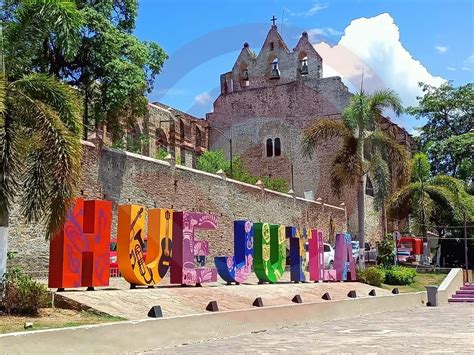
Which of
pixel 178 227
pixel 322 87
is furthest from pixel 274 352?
pixel 322 87

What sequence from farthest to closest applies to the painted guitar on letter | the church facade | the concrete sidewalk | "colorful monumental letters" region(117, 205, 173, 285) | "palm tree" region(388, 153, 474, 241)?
the church facade, "palm tree" region(388, 153, 474, 241), the painted guitar on letter, "colorful monumental letters" region(117, 205, 173, 285), the concrete sidewalk

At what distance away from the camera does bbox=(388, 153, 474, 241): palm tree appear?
33.9m

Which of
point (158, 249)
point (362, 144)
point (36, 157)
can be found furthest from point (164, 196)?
point (36, 157)

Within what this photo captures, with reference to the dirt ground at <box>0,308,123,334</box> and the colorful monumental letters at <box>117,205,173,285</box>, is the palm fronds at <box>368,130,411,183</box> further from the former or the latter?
the dirt ground at <box>0,308,123,334</box>

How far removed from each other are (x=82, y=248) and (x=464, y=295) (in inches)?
786

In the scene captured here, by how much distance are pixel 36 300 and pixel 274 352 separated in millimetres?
4183

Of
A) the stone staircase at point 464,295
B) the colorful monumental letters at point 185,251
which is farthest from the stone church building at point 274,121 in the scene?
the colorful monumental letters at point 185,251

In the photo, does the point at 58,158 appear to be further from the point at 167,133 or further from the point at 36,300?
the point at 167,133

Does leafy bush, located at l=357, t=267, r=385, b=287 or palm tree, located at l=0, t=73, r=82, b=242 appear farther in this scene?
leafy bush, located at l=357, t=267, r=385, b=287

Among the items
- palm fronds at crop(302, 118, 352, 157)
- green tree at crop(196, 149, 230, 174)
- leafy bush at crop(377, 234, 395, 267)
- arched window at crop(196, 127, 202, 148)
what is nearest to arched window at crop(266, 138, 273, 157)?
green tree at crop(196, 149, 230, 174)

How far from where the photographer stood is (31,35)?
1248 centimetres

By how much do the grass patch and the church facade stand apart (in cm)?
1536

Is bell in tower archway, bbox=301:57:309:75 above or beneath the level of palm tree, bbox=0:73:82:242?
above

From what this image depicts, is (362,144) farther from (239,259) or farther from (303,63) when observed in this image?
(303,63)
